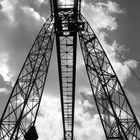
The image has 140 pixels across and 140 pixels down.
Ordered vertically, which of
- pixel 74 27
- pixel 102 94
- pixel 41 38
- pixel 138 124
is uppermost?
pixel 41 38

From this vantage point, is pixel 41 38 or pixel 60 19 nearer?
pixel 60 19

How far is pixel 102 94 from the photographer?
56.8 feet

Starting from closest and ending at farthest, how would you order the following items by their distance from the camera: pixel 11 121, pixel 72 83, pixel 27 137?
pixel 27 137
pixel 11 121
pixel 72 83

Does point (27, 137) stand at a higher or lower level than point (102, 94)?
lower

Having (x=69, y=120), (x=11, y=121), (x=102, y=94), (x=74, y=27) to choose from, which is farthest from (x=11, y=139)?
(x=69, y=120)

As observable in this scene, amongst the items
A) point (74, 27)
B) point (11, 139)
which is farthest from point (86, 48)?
point (11, 139)

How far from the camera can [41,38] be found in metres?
19.0

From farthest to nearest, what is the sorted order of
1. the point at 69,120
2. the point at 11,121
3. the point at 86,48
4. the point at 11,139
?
1. the point at 69,120
2. the point at 86,48
3. the point at 11,121
4. the point at 11,139

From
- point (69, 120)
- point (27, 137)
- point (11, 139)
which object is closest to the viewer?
point (27, 137)

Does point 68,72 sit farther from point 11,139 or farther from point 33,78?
point 11,139

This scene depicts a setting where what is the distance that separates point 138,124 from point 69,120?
44.3 feet

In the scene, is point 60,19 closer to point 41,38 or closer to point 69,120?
point 41,38

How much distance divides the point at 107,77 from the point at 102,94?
55.4 inches

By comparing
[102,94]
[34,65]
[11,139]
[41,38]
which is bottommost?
[11,139]
